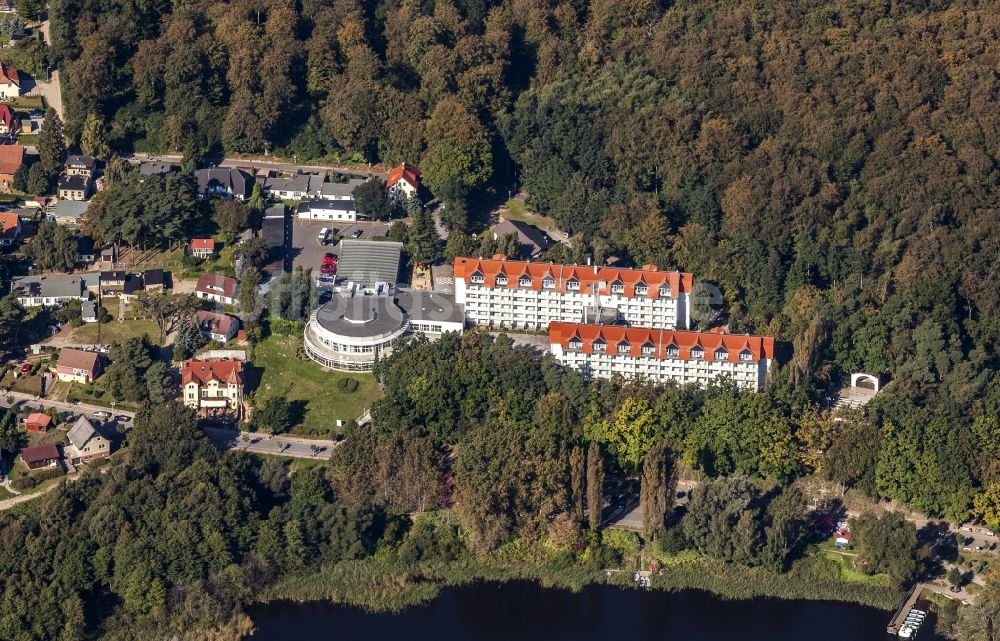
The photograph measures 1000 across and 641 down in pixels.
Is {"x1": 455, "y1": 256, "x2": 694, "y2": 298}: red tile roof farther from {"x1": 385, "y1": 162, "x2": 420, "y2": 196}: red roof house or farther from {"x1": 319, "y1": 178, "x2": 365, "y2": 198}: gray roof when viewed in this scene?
{"x1": 319, "y1": 178, "x2": 365, "y2": 198}: gray roof

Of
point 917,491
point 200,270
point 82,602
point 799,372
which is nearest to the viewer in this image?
point 82,602

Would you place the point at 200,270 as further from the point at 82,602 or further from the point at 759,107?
the point at 759,107

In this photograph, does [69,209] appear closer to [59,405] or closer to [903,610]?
[59,405]

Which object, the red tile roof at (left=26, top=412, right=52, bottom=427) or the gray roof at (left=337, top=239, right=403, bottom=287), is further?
the gray roof at (left=337, top=239, right=403, bottom=287)

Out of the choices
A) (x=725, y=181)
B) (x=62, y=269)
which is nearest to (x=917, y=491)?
(x=725, y=181)

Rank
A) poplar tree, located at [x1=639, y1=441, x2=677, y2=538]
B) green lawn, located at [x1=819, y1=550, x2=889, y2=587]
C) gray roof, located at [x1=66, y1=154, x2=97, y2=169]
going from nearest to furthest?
green lawn, located at [x1=819, y1=550, x2=889, y2=587]
poplar tree, located at [x1=639, y1=441, x2=677, y2=538]
gray roof, located at [x1=66, y1=154, x2=97, y2=169]

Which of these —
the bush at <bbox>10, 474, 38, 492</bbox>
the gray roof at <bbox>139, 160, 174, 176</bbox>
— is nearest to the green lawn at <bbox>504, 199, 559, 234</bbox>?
the gray roof at <bbox>139, 160, 174, 176</bbox>

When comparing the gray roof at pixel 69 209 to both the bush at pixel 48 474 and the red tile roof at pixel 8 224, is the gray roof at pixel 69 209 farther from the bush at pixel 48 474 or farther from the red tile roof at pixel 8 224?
the bush at pixel 48 474
